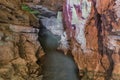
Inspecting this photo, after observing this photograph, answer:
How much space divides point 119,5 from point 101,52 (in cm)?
344

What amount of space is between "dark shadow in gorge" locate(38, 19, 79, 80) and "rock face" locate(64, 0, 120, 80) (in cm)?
57

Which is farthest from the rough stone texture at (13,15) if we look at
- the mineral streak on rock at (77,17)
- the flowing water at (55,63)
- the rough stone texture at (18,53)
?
the mineral streak on rock at (77,17)

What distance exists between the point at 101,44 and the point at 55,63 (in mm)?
3871

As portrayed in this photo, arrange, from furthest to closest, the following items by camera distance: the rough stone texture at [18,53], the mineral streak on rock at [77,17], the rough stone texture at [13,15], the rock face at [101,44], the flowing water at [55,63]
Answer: the rough stone texture at [13,15] < the mineral streak on rock at [77,17] < the flowing water at [55,63] < the rough stone texture at [18,53] < the rock face at [101,44]

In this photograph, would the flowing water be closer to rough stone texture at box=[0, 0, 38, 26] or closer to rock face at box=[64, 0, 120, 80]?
rock face at box=[64, 0, 120, 80]

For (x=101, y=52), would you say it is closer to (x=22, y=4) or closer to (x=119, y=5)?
(x=119, y=5)

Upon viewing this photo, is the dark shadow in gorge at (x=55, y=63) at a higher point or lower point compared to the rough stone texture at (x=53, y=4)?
lower

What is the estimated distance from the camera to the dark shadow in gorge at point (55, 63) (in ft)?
52.9

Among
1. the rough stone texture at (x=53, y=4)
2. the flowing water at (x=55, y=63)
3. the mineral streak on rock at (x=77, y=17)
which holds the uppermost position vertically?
the rough stone texture at (x=53, y=4)

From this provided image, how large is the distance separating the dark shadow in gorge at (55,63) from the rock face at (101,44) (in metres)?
0.57

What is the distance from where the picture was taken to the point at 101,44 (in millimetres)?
15250

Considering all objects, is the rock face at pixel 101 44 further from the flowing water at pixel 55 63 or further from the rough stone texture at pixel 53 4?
the rough stone texture at pixel 53 4

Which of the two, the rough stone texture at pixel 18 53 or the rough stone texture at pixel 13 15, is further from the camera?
the rough stone texture at pixel 13 15

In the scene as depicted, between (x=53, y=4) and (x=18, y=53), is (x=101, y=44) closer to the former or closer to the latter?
(x=18, y=53)
